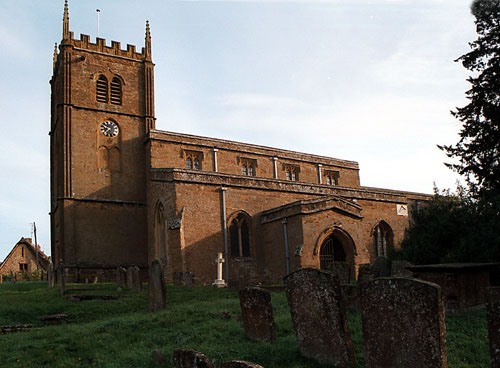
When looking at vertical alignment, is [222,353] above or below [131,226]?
below

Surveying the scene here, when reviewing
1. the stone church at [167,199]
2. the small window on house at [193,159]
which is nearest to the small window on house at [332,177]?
the stone church at [167,199]

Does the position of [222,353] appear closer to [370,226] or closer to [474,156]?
[474,156]

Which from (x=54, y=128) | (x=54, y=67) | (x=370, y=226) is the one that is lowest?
(x=370, y=226)

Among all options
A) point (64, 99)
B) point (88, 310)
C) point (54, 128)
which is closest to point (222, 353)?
point (88, 310)

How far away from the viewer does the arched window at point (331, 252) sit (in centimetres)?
2788

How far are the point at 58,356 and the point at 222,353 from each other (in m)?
3.28

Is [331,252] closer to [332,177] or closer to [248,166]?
[248,166]

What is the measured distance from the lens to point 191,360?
20.2 ft


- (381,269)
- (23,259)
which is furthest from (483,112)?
(23,259)

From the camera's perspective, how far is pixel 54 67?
36250 mm

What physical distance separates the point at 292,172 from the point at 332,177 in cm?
379

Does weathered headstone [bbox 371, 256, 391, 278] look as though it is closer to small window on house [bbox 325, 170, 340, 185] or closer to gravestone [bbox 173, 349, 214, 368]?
gravestone [bbox 173, 349, 214, 368]

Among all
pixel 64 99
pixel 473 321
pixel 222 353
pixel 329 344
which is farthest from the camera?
pixel 64 99

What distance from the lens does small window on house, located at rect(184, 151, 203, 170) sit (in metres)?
32.8
